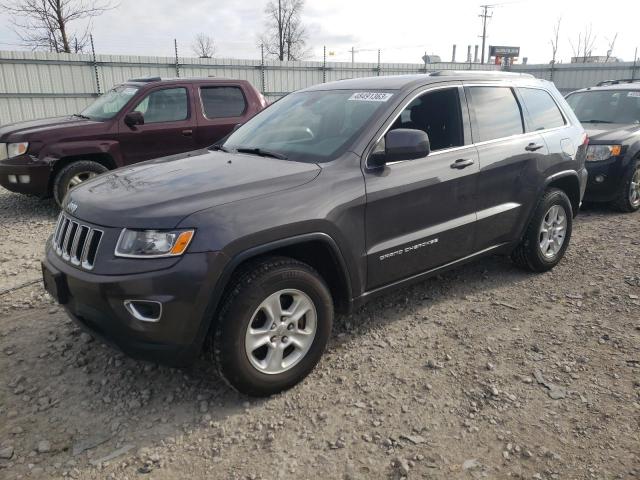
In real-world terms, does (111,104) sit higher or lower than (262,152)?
higher

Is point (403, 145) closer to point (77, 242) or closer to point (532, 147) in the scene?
point (532, 147)

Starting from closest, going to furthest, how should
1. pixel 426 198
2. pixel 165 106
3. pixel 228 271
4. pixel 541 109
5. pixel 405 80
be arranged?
pixel 228 271 → pixel 426 198 → pixel 405 80 → pixel 541 109 → pixel 165 106

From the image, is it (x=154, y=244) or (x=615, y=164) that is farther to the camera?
(x=615, y=164)

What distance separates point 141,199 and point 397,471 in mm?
1851

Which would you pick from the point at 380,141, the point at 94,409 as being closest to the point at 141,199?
the point at 94,409

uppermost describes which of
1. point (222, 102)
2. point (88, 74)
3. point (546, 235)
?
point (88, 74)

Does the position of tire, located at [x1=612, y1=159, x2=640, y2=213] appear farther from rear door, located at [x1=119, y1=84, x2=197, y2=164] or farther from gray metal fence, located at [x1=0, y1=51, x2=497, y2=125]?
gray metal fence, located at [x1=0, y1=51, x2=497, y2=125]

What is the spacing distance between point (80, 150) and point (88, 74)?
31.1 ft

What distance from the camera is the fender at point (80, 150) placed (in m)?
6.52

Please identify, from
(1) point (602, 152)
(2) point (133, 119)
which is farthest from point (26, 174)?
(1) point (602, 152)

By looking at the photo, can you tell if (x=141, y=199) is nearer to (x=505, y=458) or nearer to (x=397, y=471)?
(x=397, y=471)

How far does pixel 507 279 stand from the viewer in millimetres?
4672

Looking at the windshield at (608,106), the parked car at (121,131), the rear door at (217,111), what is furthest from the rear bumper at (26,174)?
the windshield at (608,106)

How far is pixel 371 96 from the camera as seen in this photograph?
3623 mm
